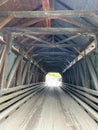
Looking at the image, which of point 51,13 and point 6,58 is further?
point 6,58

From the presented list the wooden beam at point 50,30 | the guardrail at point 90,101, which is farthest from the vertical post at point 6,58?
the guardrail at point 90,101

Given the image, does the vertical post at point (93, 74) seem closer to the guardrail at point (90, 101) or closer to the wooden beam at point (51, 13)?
the guardrail at point (90, 101)

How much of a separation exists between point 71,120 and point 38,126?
3.76 feet

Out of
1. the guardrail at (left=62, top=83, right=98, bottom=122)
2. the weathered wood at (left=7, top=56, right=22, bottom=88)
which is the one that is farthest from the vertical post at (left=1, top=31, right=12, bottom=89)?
the guardrail at (left=62, top=83, right=98, bottom=122)

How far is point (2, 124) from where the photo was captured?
17.1 ft

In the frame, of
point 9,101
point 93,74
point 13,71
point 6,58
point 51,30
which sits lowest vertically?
point 9,101

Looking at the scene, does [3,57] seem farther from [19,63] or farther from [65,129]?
[65,129]

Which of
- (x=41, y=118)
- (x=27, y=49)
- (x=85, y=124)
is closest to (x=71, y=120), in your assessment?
(x=85, y=124)

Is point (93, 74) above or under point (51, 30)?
under

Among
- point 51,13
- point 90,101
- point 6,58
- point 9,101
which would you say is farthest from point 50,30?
point 90,101

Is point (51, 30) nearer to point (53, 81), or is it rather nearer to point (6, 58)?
point (6, 58)

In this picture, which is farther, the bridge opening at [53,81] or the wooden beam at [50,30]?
the bridge opening at [53,81]

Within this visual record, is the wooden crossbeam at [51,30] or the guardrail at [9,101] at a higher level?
the wooden crossbeam at [51,30]

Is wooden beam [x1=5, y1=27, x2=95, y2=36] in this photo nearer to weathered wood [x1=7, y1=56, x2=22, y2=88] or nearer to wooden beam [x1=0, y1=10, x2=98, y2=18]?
wooden beam [x1=0, y1=10, x2=98, y2=18]
